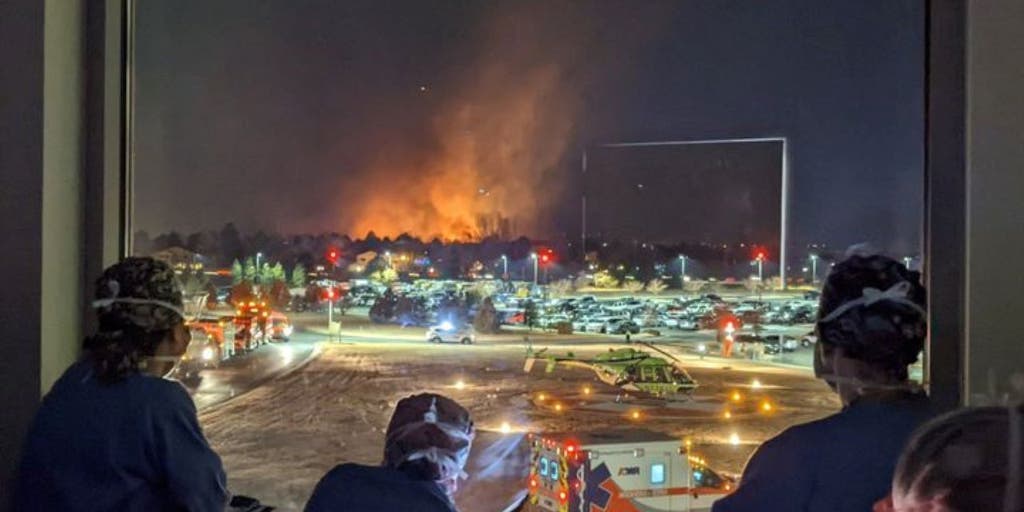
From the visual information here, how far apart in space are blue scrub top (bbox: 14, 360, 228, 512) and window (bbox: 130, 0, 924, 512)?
61 cm

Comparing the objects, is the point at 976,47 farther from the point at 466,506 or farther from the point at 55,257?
the point at 55,257

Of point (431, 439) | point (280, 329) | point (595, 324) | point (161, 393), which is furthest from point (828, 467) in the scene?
point (280, 329)

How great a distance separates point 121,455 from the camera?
176 cm

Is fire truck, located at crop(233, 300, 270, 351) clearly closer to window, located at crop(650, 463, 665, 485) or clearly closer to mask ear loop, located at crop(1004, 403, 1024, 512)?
window, located at crop(650, 463, 665, 485)

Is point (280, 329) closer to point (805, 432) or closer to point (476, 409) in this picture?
point (476, 409)

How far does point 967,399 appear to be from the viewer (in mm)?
1933

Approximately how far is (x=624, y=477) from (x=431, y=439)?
71 cm

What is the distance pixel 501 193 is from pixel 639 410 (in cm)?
65

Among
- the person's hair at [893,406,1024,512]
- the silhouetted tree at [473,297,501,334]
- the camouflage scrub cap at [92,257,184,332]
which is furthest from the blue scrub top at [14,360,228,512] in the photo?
the person's hair at [893,406,1024,512]

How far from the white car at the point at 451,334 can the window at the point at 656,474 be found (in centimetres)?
55

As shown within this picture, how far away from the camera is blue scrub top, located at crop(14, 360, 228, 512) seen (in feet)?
5.76

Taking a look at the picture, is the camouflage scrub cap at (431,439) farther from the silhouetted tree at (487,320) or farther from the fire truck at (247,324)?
the fire truck at (247,324)

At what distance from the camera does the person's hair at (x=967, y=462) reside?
103 cm

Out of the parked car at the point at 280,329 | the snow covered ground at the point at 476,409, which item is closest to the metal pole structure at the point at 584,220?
the snow covered ground at the point at 476,409
